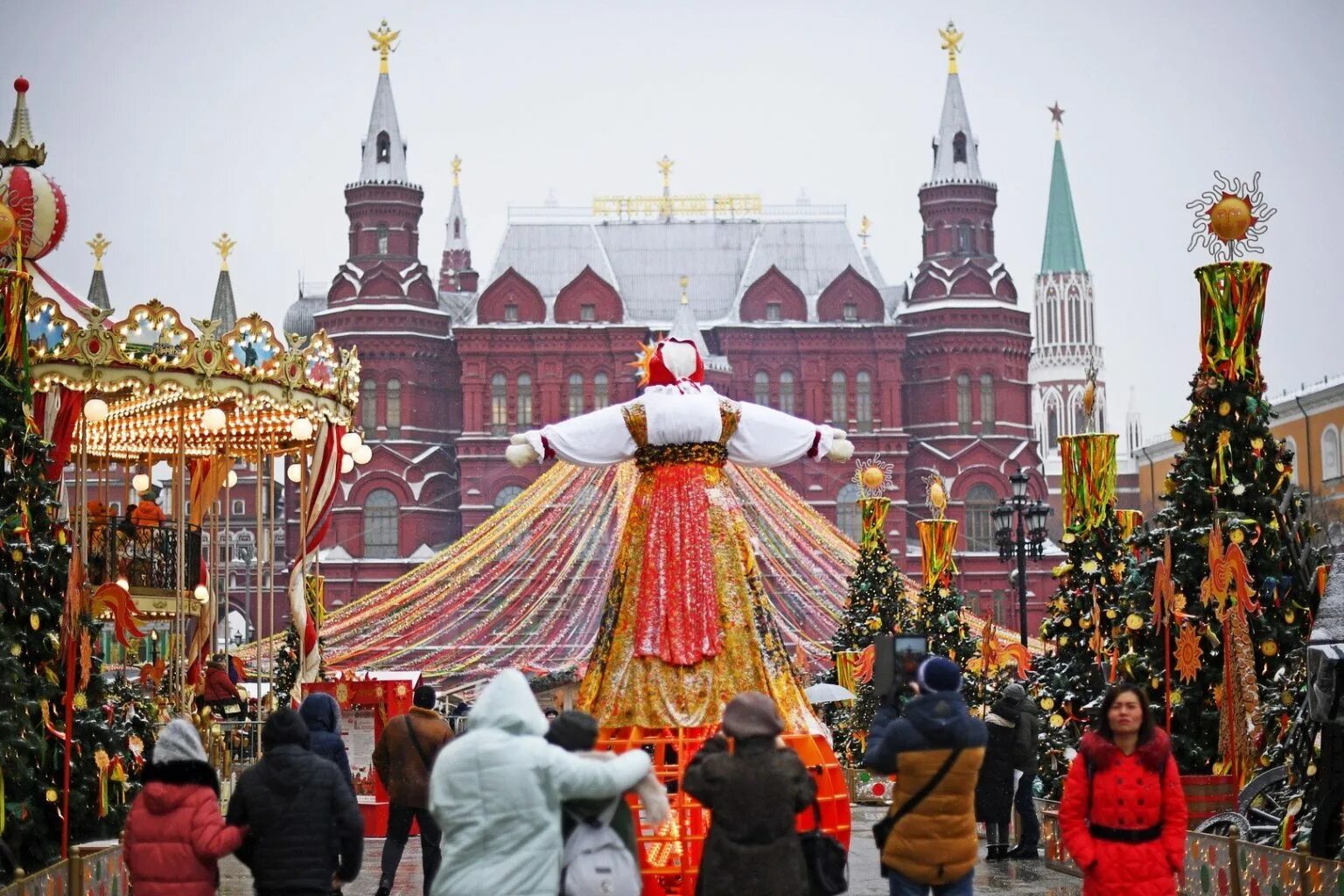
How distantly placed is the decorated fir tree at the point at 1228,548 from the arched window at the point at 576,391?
52731mm

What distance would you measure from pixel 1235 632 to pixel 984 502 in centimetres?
5289

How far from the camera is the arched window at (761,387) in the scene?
65.6 meters

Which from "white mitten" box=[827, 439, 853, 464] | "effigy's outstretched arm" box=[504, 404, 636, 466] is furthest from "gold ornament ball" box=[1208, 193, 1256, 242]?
"effigy's outstretched arm" box=[504, 404, 636, 466]

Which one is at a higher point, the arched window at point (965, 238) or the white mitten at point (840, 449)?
the arched window at point (965, 238)

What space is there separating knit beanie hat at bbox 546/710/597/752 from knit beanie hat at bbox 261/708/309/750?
138 centimetres

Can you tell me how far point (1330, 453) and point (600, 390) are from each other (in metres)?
23.0

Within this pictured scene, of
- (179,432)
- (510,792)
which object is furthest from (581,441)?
(179,432)

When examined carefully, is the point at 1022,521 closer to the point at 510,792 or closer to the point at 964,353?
the point at 510,792

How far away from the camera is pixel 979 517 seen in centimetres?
6488

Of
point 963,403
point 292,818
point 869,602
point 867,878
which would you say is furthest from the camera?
point 963,403

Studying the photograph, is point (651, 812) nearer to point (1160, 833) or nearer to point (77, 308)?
point (1160, 833)

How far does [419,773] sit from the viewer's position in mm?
10547

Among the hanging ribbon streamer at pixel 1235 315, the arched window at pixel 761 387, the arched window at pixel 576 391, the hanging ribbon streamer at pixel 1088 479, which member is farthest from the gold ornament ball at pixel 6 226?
the arched window at pixel 761 387

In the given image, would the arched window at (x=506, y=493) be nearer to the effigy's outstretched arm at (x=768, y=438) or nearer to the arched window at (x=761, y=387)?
the arched window at (x=761, y=387)
